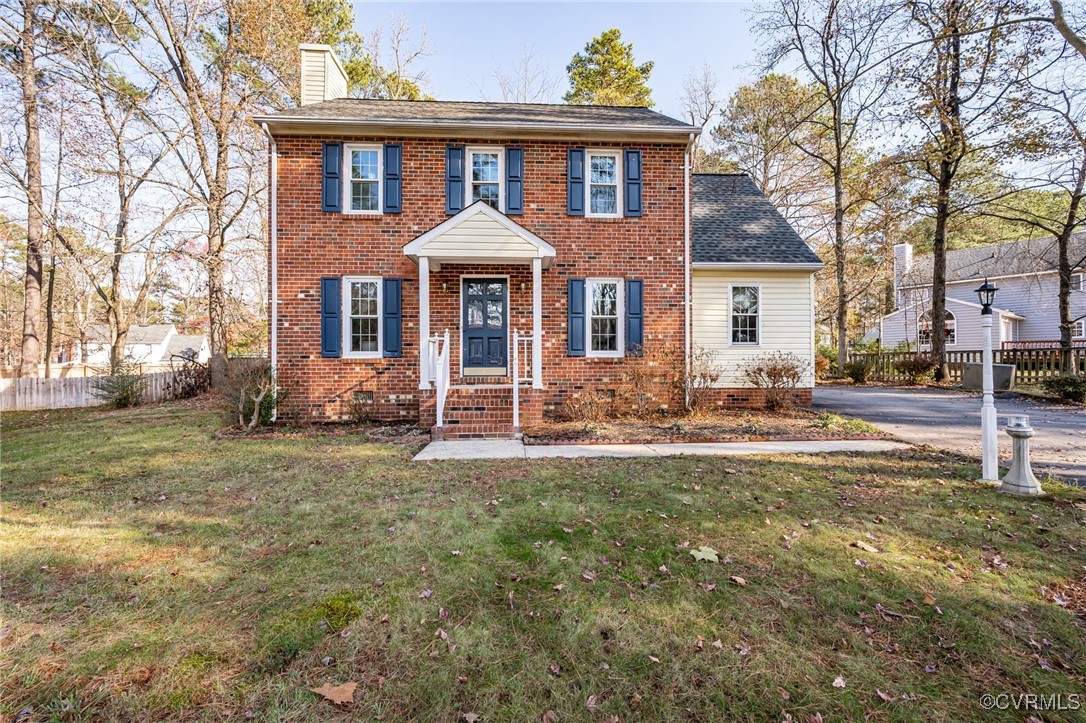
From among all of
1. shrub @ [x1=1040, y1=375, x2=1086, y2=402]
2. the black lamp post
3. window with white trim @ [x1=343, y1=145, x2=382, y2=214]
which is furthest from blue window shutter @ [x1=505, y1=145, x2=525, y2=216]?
shrub @ [x1=1040, y1=375, x2=1086, y2=402]

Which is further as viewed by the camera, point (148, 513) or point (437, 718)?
point (148, 513)

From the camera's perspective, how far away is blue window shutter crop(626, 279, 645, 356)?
1000cm

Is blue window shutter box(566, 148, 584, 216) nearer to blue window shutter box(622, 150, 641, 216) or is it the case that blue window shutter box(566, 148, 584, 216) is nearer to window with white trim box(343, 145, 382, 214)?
blue window shutter box(622, 150, 641, 216)

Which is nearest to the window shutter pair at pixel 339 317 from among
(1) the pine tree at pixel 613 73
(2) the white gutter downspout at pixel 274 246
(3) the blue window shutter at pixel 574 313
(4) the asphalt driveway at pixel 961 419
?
(2) the white gutter downspout at pixel 274 246

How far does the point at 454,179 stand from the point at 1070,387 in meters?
15.8

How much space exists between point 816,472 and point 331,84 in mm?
13742

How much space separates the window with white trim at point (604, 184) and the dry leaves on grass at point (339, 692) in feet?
31.2

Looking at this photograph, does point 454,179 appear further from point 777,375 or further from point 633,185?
point 777,375

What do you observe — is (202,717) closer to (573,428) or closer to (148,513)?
(148,513)

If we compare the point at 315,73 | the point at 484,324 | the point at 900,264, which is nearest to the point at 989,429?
the point at 484,324

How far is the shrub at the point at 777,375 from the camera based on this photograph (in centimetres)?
1041

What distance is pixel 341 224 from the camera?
9.58 meters

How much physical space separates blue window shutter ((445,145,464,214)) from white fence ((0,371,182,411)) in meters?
10.6

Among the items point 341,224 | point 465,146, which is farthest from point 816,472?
point 341,224
